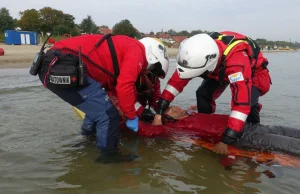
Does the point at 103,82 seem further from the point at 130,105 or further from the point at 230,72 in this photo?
the point at 230,72

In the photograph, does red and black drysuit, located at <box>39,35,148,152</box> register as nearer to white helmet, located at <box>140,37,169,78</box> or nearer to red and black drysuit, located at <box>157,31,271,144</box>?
white helmet, located at <box>140,37,169,78</box>

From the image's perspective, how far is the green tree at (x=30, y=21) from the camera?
4716 cm

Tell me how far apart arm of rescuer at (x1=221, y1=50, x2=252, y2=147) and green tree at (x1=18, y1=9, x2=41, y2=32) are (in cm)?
4829

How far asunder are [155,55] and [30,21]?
159 ft

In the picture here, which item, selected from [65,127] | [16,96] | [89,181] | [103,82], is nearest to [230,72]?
[103,82]

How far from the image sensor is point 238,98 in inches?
A: 144

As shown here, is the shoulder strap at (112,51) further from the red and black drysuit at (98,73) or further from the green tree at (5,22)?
the green tree at (5,22)

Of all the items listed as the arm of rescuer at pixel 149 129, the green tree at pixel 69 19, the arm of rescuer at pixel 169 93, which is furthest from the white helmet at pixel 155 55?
the green tree at pixel 69 19

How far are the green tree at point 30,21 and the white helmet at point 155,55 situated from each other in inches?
1873

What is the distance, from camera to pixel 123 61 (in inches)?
140

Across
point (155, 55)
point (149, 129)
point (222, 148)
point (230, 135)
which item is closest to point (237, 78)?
point (230, 135)

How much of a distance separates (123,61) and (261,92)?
224 centimetres

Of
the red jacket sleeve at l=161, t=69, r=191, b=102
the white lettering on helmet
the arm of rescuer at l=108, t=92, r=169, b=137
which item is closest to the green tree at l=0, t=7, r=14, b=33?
the arm of rescuer at l=108, t=92, r=169, b=137

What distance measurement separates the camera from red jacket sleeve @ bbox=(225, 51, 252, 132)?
11.9ft
